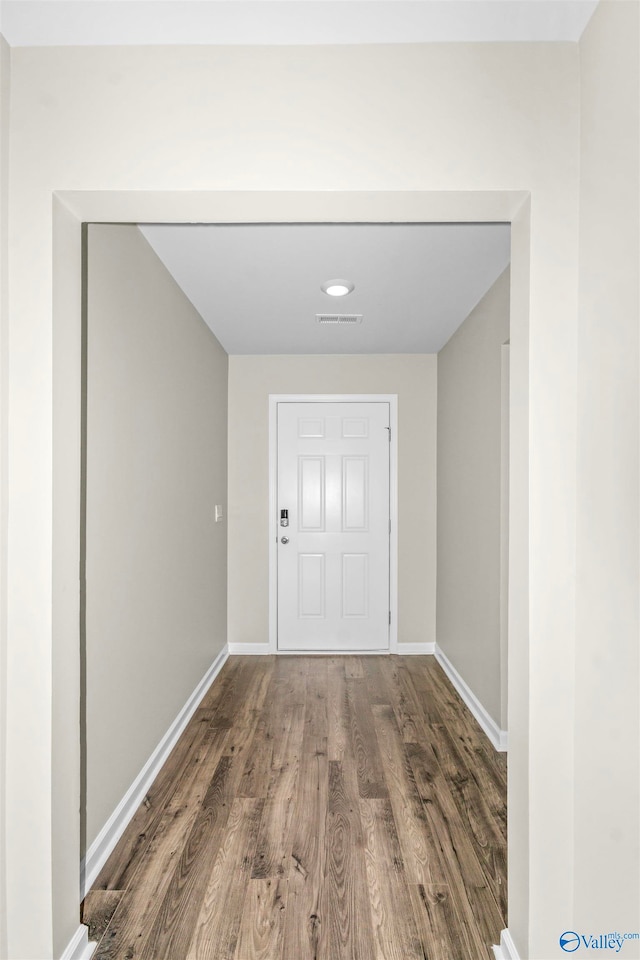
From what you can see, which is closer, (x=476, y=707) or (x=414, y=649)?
(x=476, y=707)

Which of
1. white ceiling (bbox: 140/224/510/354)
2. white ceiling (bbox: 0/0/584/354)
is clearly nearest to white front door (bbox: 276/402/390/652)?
white ceiling (bbox: 0/0/584/354)

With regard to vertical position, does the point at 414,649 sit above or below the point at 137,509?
below

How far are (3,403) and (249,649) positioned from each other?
3533mm

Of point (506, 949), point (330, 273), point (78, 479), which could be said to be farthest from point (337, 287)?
point (506, 949)

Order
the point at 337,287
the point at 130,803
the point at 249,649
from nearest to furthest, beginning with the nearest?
the point at 130,803, the point at 337,287, the point at 249,649

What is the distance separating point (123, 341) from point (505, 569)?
2.18 m

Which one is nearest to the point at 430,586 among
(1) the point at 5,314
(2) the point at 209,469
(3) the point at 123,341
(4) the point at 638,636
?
(2) the point at 209,469

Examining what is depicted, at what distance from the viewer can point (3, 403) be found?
1.50m

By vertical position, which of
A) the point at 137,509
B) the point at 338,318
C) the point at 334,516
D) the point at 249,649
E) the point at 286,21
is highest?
the point at 286,21

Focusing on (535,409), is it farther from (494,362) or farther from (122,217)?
(494,362)

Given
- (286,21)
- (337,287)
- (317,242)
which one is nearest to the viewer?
(286,21)

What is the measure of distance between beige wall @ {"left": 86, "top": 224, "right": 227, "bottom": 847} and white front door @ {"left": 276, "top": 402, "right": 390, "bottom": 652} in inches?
42.0

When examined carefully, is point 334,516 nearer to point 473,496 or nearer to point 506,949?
point 473,496

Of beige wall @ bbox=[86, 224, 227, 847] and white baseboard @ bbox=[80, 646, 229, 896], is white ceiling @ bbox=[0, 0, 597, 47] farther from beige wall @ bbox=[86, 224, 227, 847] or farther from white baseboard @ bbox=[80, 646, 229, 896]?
white baseboard @ bbox=[80, 646, 229, 896]
